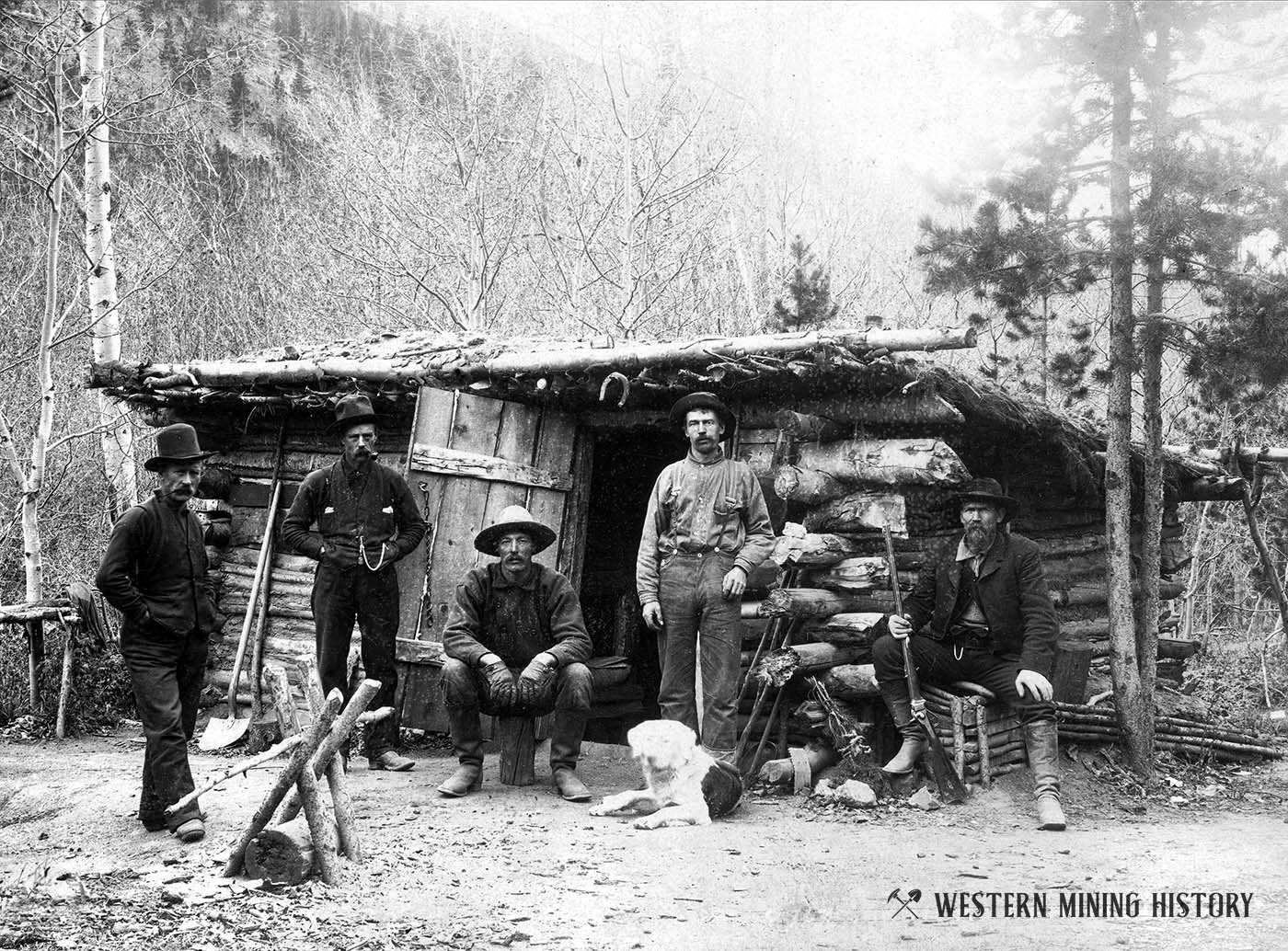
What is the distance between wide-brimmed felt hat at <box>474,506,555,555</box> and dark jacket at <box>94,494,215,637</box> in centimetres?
155

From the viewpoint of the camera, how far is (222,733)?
781 cm

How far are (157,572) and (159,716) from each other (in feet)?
2.32

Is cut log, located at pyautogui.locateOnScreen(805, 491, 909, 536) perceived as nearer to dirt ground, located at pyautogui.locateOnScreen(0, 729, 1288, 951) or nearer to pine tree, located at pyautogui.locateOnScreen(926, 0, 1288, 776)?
pine tree, located at pyautogui.locateOnScreen(926, 0, 1288, 776)

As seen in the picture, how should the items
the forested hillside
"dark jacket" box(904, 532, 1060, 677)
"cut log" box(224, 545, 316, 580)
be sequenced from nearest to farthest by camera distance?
1. "dark jacket" box(904, 532, 1060, 677)
2. "cut log" box(224, 545, 316, 580)
3. the forested hillside

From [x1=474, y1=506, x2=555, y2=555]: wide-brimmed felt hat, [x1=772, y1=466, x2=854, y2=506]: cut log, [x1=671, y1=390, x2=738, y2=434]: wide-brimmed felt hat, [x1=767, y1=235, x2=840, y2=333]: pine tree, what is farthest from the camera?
[x1=767, y1=235, x2=840, y2=333]: pine tree

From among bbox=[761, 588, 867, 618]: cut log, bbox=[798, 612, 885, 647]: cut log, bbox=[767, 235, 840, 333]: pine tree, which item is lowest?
bbox=[798, 612, 885, 647]: cut log

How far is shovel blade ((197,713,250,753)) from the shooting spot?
299 inches

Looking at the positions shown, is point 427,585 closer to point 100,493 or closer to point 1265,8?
point 1265,8

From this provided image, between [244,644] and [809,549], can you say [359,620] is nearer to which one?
[244,644]

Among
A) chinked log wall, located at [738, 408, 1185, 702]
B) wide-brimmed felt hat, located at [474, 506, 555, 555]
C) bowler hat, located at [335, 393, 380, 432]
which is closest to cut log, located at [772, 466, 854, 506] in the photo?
chinked log wall, located at [738, 408, 1185, 702]

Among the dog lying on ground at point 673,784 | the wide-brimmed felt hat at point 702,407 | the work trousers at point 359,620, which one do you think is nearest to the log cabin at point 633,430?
the wide-brimmed felt hat at point 702,407

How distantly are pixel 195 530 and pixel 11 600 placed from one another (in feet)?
35.6

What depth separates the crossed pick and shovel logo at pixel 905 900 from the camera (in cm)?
402

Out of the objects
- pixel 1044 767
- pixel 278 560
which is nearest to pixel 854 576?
pixel 1044 767
